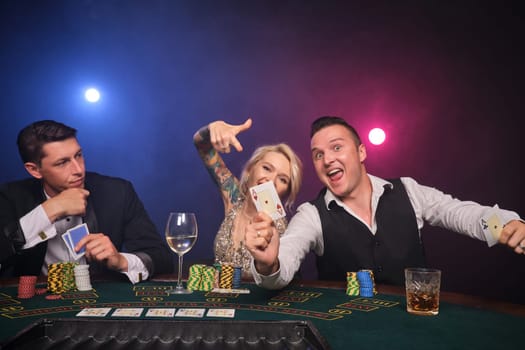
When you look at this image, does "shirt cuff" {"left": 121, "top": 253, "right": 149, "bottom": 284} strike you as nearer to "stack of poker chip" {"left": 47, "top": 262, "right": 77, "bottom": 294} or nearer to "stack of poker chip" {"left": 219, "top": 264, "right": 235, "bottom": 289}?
"stack of poker chip" {"left": 47, "top": 262, "right": 77, "bottom": 294}

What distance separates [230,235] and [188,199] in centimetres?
155

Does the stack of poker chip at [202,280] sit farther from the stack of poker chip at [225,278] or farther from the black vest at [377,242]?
the black vest at [377,242]

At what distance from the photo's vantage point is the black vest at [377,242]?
93.6 inches

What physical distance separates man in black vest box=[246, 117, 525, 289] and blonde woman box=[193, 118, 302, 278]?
1.38 ft

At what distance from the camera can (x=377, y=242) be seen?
2.39m

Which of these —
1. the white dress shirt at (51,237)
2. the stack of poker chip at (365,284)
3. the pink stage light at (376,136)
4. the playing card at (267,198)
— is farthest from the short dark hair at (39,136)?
the pink stage light at (376,136)

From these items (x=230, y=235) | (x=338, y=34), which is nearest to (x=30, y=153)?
(x=230, y=235)

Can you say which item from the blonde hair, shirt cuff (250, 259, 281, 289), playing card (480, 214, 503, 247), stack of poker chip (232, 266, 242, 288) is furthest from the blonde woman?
playing card (480, 214, 503, 247)

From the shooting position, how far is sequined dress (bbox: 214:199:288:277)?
279cm

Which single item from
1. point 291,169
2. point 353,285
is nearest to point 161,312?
point 353,285

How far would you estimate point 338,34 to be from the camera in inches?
176

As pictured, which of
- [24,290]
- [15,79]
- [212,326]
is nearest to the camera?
[212,326]

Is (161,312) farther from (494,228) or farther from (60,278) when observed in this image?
(494,228)

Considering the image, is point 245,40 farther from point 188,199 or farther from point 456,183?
point 456,183
